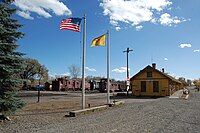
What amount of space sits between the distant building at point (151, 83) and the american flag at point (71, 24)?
22937 mm

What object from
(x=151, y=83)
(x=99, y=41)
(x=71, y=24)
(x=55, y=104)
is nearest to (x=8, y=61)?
(x=71, y=24)

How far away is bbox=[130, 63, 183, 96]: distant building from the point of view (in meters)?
34.7

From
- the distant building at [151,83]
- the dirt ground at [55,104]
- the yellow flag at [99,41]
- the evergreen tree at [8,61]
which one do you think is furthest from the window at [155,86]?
the evergreen tree at [8,61]

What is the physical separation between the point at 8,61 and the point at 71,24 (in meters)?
5.19

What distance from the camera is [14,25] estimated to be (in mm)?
11078

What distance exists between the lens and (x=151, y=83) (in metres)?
35.7

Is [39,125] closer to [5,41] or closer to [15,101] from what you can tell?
[15,101]

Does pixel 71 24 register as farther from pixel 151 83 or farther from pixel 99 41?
pixel 151 83

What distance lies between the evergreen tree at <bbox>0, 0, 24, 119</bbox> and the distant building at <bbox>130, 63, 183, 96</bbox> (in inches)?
1071

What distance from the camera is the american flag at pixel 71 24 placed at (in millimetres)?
14338

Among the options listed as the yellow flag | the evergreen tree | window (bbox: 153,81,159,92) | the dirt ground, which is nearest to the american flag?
the yellow flag

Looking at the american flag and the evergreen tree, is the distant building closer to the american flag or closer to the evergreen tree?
the american flag

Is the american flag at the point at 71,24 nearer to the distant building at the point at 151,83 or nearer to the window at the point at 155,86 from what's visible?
the distant building at the point at 151,83

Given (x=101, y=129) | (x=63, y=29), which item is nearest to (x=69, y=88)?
(x=63, y=29)
